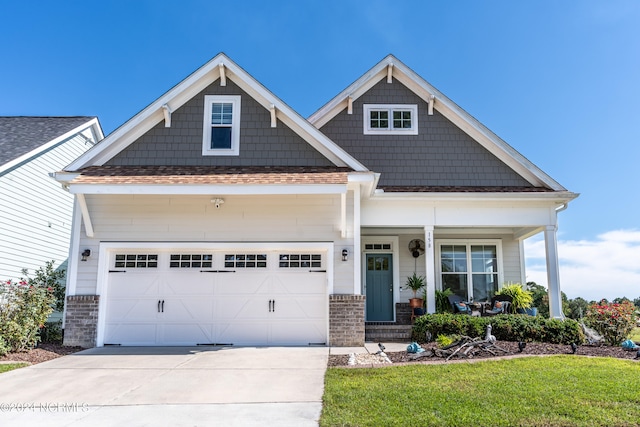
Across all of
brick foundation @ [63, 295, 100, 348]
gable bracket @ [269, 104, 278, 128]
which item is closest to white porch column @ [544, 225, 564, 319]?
gable bracket @ [269, 104, 278, 128]

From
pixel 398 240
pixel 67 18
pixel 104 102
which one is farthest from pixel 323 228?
pixel 104 102

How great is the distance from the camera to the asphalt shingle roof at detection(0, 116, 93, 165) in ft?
47.2

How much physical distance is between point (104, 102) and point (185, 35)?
6.34 m

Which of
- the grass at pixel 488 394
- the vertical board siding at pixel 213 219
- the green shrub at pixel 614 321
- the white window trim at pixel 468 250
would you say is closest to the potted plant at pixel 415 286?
the white window trim at pixel 468 250

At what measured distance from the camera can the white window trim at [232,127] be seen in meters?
11.8

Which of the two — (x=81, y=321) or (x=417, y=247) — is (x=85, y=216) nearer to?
(x=81, y=321)

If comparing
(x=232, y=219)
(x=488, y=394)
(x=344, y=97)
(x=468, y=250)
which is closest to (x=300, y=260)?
(x=232, y=219)

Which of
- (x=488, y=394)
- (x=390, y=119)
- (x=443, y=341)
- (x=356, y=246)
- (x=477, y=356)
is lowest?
(x=488, y=394)

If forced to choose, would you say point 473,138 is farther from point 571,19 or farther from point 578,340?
point 578,340

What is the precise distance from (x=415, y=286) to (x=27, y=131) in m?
13.3

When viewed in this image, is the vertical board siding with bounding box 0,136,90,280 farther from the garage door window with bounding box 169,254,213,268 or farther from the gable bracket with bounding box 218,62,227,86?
the gable bracket with bounding box 218,62,227,86

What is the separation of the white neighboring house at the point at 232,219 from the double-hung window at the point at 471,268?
6.35 ft

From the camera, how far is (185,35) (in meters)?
15.6

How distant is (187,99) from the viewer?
11969 millimetres
